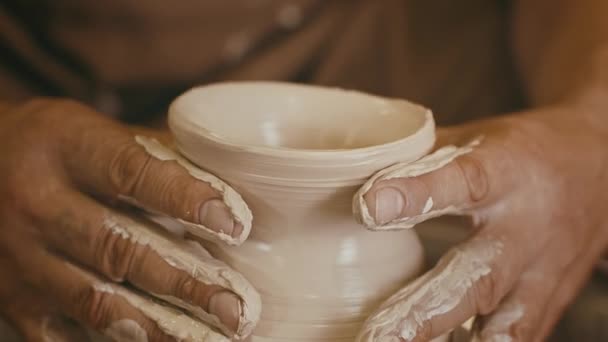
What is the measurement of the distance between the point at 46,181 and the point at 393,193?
38 centimetres

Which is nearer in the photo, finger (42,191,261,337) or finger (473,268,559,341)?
finger (42,191,261,337)

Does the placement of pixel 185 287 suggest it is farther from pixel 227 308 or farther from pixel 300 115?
pixel 300 115

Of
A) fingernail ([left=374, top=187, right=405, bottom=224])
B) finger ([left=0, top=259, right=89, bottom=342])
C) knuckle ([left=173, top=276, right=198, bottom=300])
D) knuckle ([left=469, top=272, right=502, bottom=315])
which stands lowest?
finger ([left=0, top=259, right=89, bottom=342])

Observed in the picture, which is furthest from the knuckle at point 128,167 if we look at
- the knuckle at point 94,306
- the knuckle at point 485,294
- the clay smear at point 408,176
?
the knuckle at point 485,294

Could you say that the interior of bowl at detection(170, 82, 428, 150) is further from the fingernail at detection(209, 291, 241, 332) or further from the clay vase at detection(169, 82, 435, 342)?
the fingernail at detection(209, 291, 241, 332)

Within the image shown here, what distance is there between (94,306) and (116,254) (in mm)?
57

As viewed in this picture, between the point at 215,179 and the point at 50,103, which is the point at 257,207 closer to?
the point at 215,179

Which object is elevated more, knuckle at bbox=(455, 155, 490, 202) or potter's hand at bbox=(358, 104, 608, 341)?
knuckle at bbox=(455, 155, 490, 202)

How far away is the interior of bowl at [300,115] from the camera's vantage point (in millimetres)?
764

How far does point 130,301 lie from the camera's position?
2.32ft

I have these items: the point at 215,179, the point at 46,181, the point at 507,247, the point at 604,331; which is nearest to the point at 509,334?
the point at 507,247

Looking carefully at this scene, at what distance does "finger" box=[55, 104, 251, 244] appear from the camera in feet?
2.10

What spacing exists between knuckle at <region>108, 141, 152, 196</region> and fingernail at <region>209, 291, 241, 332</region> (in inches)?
5.4

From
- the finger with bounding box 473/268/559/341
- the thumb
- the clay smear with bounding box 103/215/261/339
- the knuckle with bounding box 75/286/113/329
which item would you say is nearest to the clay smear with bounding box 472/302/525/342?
the finger with bounding box 473/268/559/341
